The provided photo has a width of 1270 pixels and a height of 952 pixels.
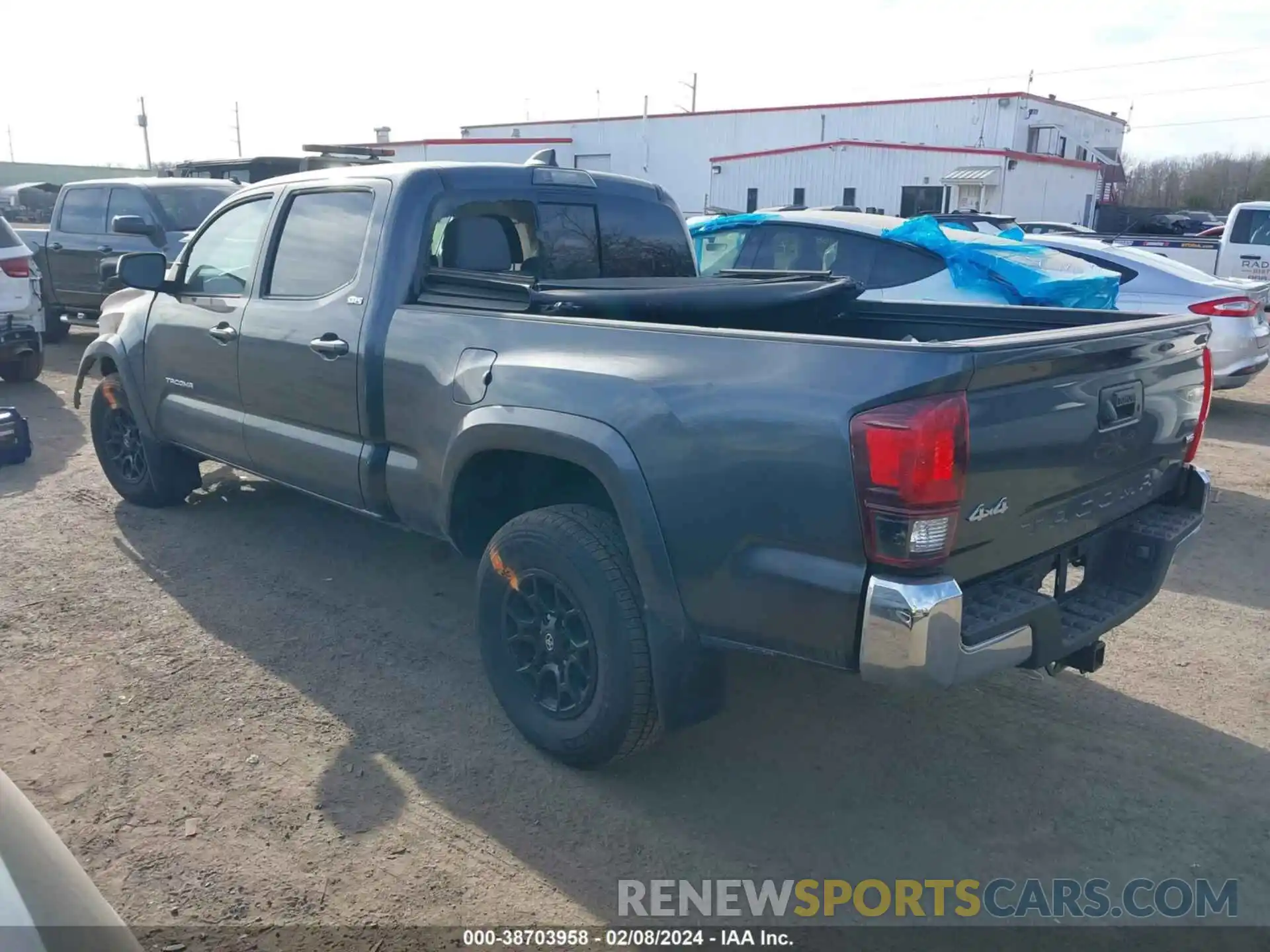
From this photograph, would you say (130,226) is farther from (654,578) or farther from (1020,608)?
(1020,608)

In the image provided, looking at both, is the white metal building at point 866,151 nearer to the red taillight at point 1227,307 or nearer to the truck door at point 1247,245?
the truck door at point 1247,245

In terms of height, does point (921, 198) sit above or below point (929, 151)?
below

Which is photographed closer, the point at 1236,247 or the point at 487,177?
the point at 487,177

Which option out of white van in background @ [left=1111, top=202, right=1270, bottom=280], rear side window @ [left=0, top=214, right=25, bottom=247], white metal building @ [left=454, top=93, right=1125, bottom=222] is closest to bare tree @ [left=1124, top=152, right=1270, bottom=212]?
white metal building @ [left=454, top=93, right=1125, bottom=222]

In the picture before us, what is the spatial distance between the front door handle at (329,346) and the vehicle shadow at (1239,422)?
7.06 meters

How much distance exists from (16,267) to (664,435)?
903 cm

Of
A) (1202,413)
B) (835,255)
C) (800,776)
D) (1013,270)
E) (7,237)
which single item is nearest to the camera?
(800,776)

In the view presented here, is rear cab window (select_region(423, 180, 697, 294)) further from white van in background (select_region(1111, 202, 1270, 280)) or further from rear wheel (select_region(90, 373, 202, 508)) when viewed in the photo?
white van in background (select_region(1111, 202, 1270, 280))

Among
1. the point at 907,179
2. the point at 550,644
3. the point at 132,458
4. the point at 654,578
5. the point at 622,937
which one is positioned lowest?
the point at 622,937

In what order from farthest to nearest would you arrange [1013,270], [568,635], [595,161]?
[595,161], [1013,270], [568,635]

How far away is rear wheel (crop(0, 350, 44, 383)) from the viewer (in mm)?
9992

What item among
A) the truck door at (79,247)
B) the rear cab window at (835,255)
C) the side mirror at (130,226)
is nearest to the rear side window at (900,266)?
the rear cab window at (835,255)

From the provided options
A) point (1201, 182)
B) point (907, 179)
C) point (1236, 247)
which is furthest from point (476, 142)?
point (1201, 182)

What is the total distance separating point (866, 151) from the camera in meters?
29.0
